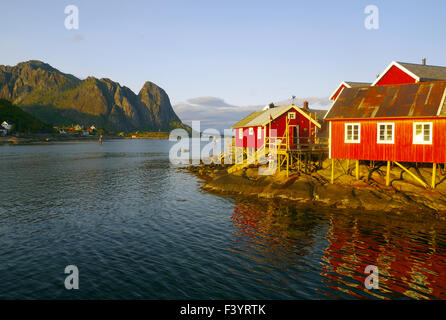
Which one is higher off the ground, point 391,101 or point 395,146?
point 391,101

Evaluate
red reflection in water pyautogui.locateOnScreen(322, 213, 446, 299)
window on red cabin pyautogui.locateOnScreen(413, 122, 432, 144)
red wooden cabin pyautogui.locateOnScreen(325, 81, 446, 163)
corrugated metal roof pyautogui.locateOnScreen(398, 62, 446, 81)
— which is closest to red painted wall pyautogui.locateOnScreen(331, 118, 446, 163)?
red wooden cabin pyautogui.locateOnScreen(325, 81, 446, 163)

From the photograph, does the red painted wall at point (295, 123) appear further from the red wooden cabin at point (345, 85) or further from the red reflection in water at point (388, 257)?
the red reflection in water at point (388, 257)

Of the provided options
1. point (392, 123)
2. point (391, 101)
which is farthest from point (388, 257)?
point (391, 101)

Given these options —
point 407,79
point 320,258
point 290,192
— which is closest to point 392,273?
point 320,258

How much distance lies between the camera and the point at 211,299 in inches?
454

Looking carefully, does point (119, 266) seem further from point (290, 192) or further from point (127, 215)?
point (290, 192)

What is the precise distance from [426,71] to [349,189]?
17968 millimetres

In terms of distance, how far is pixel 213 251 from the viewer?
53.8 ft

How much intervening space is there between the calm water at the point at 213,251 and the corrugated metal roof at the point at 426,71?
17.8 metres

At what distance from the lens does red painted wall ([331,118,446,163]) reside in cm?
2273

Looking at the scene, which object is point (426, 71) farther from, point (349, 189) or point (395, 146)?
point (349, 189)

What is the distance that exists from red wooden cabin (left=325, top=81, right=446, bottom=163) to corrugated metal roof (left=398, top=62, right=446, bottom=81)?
587 centimetres

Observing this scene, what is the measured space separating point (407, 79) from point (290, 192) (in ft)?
60.2

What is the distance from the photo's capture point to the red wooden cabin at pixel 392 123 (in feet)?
75.7
